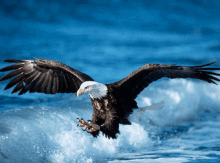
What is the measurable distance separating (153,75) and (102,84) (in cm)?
99

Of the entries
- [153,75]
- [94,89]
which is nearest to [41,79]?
[94,89]

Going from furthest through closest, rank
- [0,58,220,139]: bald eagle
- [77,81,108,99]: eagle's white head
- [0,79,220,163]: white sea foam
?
1. [0,79,220,163]: white sea foam
2. [0,58,220,139]: bald eagle
3. [77,81,108,99]: eagle's white head

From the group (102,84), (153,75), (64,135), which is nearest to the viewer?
(102,84)

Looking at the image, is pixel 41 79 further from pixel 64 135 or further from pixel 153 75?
pixel 153 75

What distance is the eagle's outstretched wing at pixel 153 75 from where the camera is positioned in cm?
555

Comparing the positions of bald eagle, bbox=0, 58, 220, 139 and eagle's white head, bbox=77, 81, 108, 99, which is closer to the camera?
eagle's white head, bbox=77, 81, 108, 99

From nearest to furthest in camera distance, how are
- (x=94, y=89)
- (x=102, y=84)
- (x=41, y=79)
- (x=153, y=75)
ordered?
(x=94, y=89)
(x=102, y=84)
(x=153, y=75)
(x=41, y=79)

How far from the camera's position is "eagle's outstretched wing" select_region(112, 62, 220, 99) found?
5.55 metres

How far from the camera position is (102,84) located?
5684 millimetres

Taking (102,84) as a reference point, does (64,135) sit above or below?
below

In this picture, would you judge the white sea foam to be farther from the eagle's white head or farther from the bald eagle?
the eagle's white head

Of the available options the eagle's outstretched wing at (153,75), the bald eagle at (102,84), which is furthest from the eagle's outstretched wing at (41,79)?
the eagle's outstretched wing at (153,75)

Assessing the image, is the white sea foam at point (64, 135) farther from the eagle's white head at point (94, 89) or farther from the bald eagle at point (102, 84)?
the eagle's white head at point (94, 89)

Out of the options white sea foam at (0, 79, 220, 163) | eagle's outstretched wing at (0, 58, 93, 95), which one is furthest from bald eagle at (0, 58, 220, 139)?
white sea foam at (0, 79, 220, 163)
